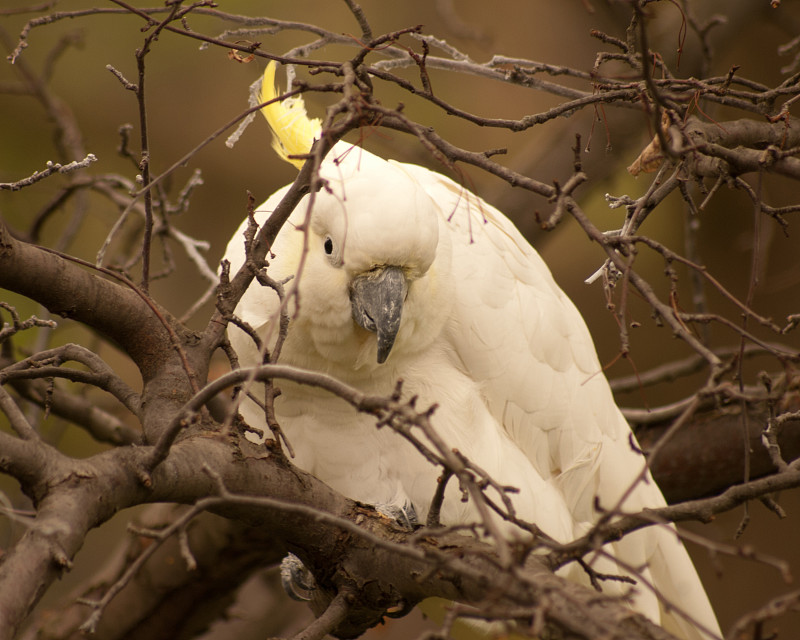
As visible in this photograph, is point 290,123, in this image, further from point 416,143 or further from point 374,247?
point 416,143

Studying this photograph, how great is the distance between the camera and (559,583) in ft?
4.11

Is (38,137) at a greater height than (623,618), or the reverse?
(38,137)

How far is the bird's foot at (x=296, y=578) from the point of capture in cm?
248

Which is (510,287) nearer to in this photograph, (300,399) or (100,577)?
(300,399)

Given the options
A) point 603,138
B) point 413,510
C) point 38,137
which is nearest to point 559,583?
point 413,510

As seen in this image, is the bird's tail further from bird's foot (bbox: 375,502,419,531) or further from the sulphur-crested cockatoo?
bird's foot (bbox: 375,502,419,531)

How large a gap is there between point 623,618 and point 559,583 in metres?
0.16

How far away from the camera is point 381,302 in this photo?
1.99 m

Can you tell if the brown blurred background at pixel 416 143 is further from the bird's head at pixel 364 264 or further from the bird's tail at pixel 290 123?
the bird's head at pixel 364 264

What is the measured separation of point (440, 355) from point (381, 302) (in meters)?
0.47

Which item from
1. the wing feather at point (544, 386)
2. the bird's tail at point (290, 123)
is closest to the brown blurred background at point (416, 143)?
the wing feather at point (544, 386)

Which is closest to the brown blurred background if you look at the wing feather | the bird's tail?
the wing feather

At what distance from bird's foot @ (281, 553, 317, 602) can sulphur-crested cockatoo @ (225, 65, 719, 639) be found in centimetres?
29

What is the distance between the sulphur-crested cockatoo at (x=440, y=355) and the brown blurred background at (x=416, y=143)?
2.52 m
